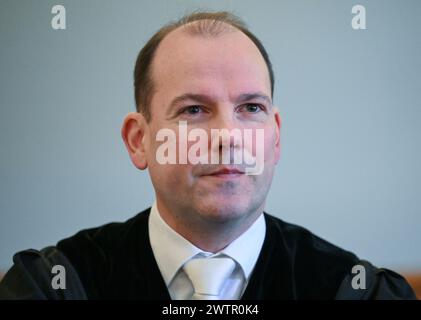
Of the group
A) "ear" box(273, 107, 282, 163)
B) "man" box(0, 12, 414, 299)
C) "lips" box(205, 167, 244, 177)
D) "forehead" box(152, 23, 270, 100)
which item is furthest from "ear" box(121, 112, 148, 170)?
"ear" box(273, 107, 282, 163)

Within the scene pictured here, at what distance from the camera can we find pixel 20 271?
1.37m

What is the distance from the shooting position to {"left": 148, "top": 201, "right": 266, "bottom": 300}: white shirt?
136 centimetres

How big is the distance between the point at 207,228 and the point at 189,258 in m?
0.09

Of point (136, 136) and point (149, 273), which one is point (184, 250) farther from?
point (136, 136)

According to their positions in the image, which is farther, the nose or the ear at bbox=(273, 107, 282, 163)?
the ear at bbox=(273, 107, 282, 163)

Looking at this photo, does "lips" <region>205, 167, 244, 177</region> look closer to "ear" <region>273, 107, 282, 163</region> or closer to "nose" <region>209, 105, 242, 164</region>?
"nose" <region>209, 105, 242, 164</region>

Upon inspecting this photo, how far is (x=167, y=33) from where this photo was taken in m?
1.38

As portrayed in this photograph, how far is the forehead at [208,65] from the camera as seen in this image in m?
1.28

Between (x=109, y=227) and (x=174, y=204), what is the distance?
247mm

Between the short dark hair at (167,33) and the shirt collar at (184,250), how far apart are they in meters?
0.30

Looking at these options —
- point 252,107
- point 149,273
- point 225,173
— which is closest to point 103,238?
point 149,273

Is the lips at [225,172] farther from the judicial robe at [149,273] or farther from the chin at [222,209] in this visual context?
the judicial robe at [149,273]

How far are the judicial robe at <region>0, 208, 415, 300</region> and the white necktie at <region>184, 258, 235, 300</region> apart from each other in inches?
2.7
